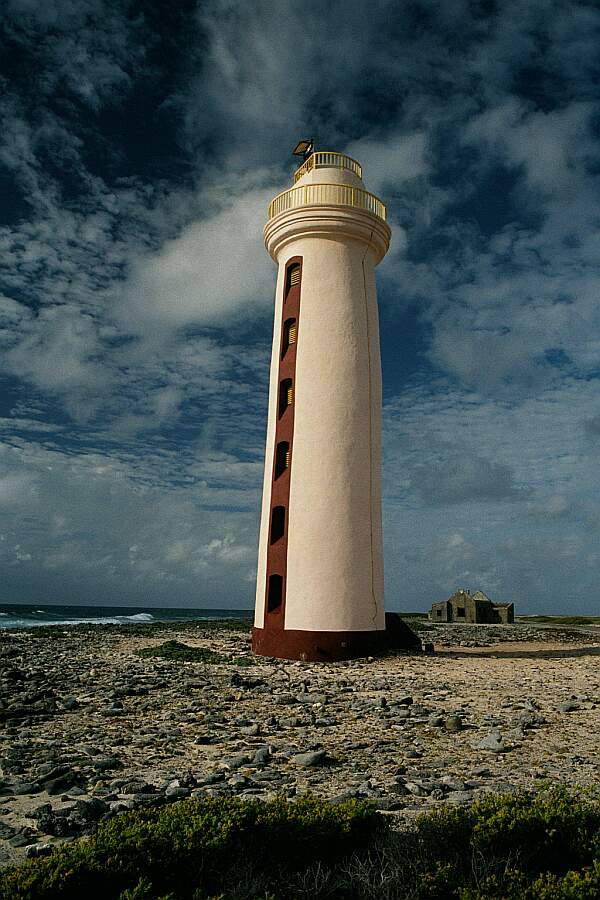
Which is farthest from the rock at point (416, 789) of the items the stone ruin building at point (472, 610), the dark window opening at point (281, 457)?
the stone ruin building at point (472, 610)

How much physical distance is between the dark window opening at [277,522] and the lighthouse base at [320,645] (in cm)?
327

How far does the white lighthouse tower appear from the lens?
22922mm

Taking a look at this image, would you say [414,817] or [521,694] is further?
[521,694]

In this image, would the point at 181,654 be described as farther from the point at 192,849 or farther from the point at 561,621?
the point at 561,621

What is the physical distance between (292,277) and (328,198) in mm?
3186

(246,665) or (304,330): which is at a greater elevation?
(304,330)

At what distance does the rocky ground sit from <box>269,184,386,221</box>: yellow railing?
16.6 meters

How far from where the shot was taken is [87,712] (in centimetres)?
1386

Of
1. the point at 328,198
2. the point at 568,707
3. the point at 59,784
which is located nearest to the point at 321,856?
the point at 59,784

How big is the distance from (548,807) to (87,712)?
407 inches

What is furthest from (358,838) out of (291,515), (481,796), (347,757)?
(291,515)

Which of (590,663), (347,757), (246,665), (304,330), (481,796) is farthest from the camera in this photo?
(304,330)

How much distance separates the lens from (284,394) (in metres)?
25.6

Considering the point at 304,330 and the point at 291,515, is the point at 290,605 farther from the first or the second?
the point at 304,330
